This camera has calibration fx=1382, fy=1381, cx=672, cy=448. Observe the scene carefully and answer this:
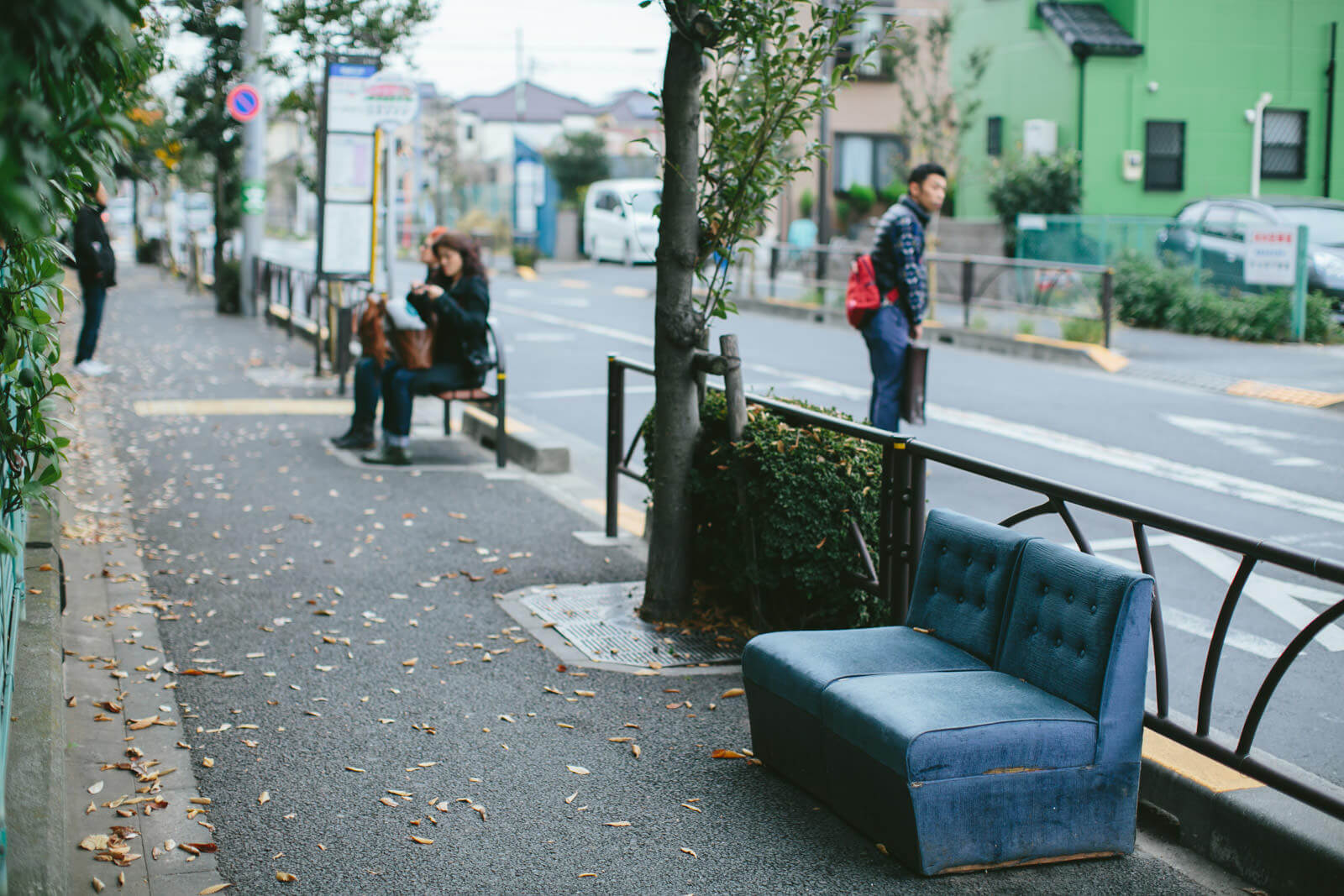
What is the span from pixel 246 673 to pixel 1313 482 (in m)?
7.51

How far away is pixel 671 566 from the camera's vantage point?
615cm

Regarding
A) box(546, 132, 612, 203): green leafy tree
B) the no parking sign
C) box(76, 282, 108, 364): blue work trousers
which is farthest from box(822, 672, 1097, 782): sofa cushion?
box(546, 132, 612, 203): green leafy tree

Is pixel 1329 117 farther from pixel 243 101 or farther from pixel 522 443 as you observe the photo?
pixel 522 443

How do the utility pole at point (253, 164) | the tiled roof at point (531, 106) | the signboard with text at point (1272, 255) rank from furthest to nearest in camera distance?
1. the tiled roof at point (531, 106)
2. the utility pole at point (253, 164)
3. the signboard with text at point (1272, 255)

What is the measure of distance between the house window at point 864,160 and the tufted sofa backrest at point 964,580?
3482 centimetres

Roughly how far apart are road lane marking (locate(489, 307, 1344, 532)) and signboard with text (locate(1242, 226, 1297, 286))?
6200 mm

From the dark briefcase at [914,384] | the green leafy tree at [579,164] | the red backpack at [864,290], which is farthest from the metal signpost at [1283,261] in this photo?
the green leafy tree at [579,164]

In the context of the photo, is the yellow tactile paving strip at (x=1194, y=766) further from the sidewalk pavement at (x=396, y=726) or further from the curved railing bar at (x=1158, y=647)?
the sidewalk pavement at (x=396, y=726)

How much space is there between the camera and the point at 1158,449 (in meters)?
10.9

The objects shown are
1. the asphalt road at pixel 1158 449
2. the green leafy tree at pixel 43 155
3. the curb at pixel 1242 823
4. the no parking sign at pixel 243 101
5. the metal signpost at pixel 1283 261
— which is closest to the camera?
the green leafy tree at pixel 43 155

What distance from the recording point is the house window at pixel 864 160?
38656mm

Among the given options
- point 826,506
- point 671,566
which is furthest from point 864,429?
point 671,566

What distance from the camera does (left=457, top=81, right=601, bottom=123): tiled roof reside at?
87.9 m

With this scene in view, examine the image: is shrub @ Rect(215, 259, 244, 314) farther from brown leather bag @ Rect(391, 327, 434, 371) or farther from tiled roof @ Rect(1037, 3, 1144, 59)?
tiled roof @ Rect(1037, 3, 1144, 59)
